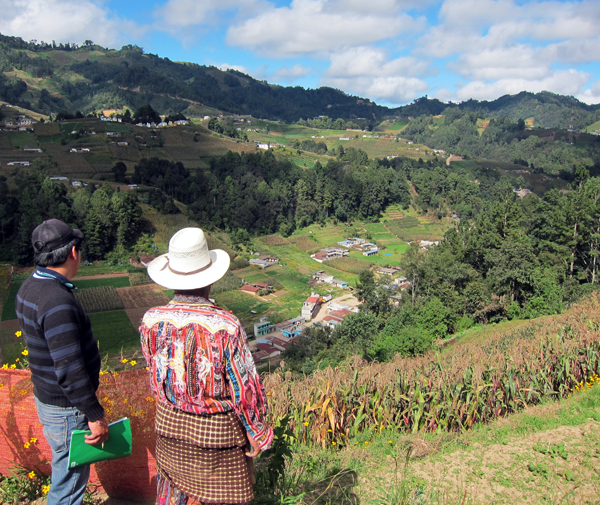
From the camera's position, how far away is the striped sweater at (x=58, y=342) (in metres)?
1.99

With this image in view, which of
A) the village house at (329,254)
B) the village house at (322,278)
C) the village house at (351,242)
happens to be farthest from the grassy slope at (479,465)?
the village house at (351,242)

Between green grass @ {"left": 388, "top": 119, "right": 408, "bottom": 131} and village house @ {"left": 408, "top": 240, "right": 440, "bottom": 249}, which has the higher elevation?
green grass @ {"left": 388, "top": 119, "right": 408, "bottom": 131}

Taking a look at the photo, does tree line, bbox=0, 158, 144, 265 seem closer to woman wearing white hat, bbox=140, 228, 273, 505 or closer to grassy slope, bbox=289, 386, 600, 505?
grassy slope, bbox=289, 386, 600, 505

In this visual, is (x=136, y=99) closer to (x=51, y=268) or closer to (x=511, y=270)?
(x=511, y=270)

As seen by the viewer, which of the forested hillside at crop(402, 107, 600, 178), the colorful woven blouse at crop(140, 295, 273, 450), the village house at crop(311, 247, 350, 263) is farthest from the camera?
the forested hillside at crop(402, 107, 600, 178)

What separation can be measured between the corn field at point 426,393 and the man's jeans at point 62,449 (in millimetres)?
2018

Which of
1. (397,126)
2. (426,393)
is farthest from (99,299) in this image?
(397,126)

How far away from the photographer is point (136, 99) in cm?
10175

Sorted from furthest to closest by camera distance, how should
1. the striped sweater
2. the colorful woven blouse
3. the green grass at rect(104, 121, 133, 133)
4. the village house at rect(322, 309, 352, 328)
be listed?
the green grass at rect(104, 121, 133, 133) < the village house at rect(322, 309, 352, 328) < the striped sweater < the colorful woven blouse

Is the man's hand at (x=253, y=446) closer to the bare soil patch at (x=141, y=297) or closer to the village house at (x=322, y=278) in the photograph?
the bare soil patch at (x=141, y=297)

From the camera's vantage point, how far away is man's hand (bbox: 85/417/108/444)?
6.91 ft

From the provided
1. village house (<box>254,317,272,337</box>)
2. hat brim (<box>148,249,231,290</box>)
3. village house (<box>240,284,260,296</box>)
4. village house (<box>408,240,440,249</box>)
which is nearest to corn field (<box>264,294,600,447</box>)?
hat brim (<box>148,249,231,290</box>)

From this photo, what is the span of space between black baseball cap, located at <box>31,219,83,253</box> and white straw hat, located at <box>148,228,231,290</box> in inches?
19.7

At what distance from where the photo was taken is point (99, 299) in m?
23.0
